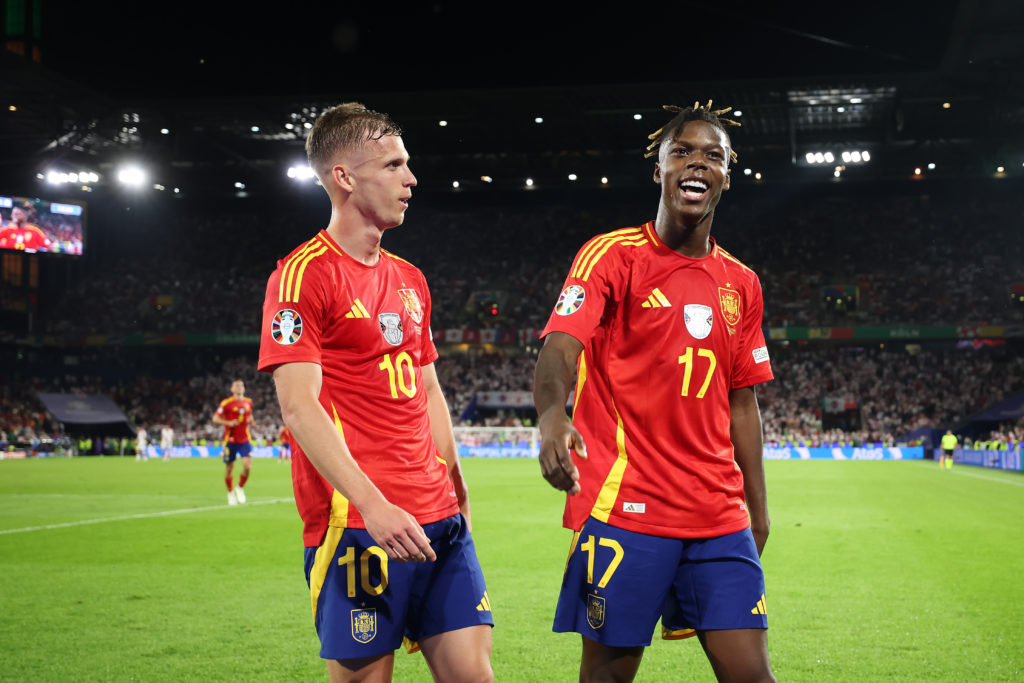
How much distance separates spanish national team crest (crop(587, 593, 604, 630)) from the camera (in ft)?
10.7

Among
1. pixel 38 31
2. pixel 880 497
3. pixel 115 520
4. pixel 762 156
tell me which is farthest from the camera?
pixel 38 31

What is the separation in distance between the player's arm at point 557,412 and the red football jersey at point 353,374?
47cm

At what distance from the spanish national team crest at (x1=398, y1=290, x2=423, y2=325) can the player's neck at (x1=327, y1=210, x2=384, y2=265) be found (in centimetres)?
16

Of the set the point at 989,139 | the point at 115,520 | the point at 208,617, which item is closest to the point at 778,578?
the point at 208,617

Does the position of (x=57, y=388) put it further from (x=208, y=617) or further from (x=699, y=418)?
(x=699, y=418)

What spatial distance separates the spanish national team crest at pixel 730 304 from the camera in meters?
3.57

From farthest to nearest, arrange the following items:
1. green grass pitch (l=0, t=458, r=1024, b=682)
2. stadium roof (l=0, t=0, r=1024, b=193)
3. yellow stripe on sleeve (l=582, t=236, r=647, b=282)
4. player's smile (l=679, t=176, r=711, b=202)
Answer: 1. stadium roof (l=0, t=0, r=1024, b=193)
2. green grass pitch (l=0, t=458, r=1024, b=682)
3. player's smile (l=679, t=176, r=711, b=202)
4. yellow stripe on sleeve (l=582, t=236, r=647, b=282)

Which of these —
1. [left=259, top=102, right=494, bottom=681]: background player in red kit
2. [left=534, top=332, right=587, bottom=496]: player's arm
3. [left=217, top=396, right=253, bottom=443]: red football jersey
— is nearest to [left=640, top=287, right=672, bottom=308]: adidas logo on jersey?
[left=534, top=332, right=587, bottom=496]: player's arm

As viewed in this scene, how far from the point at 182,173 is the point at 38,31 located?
15385mm

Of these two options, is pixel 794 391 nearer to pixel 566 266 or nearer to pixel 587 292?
pixel 566 266

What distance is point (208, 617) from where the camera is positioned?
759cm

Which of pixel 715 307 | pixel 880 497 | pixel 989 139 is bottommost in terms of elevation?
pixel 880 497

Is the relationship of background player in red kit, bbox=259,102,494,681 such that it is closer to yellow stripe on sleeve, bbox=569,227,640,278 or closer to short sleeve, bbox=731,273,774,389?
yellow stripe on sleeve, bbox=569,227,640,278

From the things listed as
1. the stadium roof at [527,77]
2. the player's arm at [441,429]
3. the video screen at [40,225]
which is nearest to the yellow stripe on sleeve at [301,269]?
the player's arm at [441,429]
